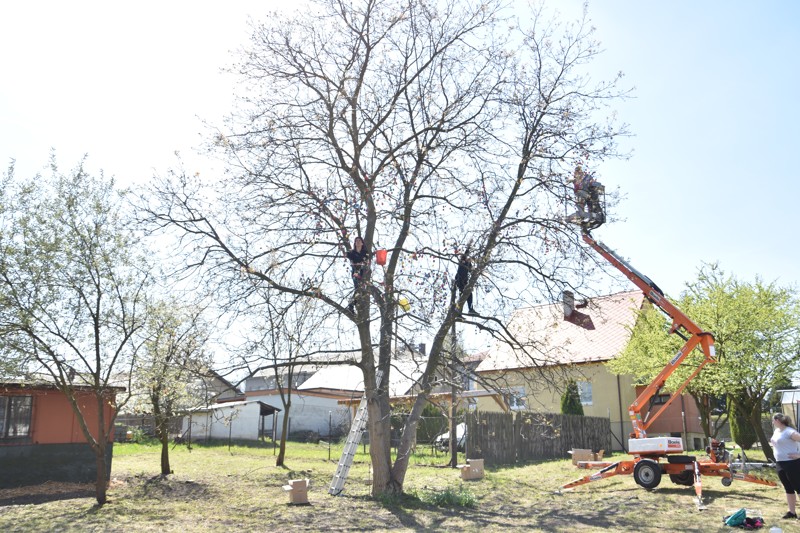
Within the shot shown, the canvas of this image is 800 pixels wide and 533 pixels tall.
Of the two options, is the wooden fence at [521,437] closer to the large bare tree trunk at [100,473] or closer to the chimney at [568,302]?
the chimney at [568,302]

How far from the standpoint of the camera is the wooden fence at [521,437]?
22.4 meters

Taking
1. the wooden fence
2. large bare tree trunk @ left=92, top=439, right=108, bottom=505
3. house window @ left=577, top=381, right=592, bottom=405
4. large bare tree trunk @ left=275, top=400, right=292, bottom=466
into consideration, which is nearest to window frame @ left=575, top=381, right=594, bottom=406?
house window @ left=577, top=381, right=592, bottom=405

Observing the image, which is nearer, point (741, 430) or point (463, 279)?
point (463, 279)

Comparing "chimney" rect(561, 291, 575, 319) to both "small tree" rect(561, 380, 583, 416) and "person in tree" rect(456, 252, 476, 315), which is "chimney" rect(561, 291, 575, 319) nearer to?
"person in tree" rect(456, 252, 476, 315)

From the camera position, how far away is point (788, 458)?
10.4 metres

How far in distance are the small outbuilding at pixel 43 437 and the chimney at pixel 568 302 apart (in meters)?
10.4

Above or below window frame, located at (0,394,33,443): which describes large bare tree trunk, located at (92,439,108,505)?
below

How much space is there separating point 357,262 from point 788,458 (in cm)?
810

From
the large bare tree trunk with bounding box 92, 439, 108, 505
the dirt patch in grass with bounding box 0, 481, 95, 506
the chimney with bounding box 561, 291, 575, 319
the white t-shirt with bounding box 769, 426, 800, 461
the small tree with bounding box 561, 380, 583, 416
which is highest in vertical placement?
the chimney with bounding box 561, 291, 575, 319

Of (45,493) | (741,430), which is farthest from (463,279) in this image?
(741,430)

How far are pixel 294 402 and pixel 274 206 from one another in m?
30.3

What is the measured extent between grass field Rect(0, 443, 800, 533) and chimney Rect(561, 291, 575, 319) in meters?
3.96

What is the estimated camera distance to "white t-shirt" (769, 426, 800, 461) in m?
10.3

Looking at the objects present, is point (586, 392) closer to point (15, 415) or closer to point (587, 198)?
point (587, 198)
